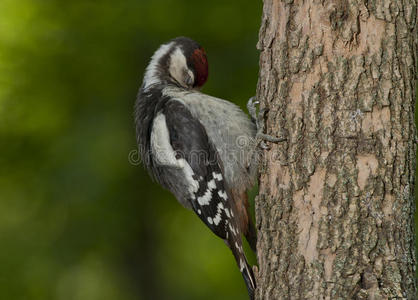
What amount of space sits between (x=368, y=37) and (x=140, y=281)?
5.30 m

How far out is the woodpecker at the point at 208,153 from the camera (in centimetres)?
387

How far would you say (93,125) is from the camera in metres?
6.10

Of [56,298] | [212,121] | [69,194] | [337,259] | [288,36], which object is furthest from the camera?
[56,298]

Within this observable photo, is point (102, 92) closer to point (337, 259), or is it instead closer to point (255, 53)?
point (255, 53)

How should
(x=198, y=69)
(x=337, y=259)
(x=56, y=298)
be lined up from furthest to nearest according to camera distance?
(x=56, y=298) → (x=198, y=69) → (x=337, y=259)

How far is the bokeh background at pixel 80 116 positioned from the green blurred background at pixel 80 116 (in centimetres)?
1

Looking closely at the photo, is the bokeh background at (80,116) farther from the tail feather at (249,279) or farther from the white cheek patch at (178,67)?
the tail feather at (249,279)

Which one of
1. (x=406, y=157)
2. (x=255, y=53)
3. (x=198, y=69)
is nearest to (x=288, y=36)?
(x=406, y=157)

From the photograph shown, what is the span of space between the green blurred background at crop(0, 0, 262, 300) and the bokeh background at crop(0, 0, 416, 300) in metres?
0.01

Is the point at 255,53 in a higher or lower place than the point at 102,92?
higher

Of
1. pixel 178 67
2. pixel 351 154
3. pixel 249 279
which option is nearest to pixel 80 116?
pixel 178 67

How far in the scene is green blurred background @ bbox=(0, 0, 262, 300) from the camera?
19.8 ft

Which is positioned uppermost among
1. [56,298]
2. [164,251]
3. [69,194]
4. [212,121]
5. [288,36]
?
[288,36]

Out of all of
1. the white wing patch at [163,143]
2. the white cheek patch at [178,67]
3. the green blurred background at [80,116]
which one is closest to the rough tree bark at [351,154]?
the white wing patch at [163,143]
